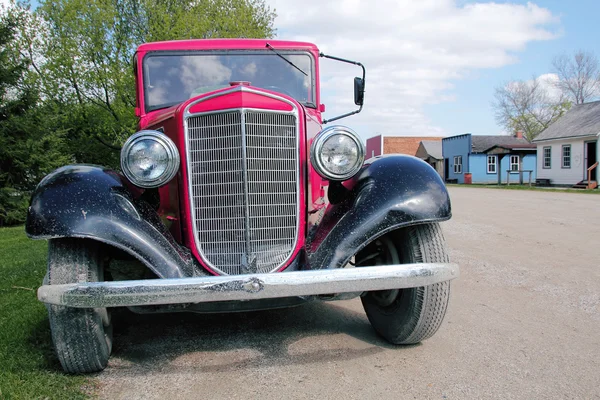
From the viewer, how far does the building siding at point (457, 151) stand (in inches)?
1462

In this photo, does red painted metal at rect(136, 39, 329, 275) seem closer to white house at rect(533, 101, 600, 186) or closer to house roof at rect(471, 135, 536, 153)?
white house at rect(533, 101, 600, 186)

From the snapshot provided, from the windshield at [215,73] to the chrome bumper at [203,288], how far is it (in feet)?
7.64

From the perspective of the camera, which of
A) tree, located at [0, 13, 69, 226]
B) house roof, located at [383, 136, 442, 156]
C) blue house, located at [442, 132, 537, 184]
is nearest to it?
tree, located at [0, 13, 69, 226]

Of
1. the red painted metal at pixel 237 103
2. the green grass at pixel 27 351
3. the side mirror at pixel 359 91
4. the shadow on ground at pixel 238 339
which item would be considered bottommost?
the shadow on ground at pixel 238 339

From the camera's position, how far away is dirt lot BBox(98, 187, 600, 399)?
8.91 feet

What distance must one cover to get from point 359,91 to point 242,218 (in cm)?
233

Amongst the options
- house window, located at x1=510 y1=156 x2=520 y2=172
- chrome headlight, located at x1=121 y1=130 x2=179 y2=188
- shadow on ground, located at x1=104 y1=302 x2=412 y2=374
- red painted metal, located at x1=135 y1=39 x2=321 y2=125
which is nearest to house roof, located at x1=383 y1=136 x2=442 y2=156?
house window, located at x1=510 y1=156 x2=520 y2=172

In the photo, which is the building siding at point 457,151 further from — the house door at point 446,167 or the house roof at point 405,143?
the house roof at point 405,143

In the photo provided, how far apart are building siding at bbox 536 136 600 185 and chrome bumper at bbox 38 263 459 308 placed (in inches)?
1043

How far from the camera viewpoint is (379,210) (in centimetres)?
296

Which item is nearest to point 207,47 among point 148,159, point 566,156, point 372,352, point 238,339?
point 148,159

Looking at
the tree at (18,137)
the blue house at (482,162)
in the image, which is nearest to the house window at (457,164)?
the blue house at (482,162)

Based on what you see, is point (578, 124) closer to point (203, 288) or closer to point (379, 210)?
point (379, 210)

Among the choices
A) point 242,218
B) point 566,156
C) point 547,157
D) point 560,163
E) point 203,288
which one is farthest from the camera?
point 547,157
